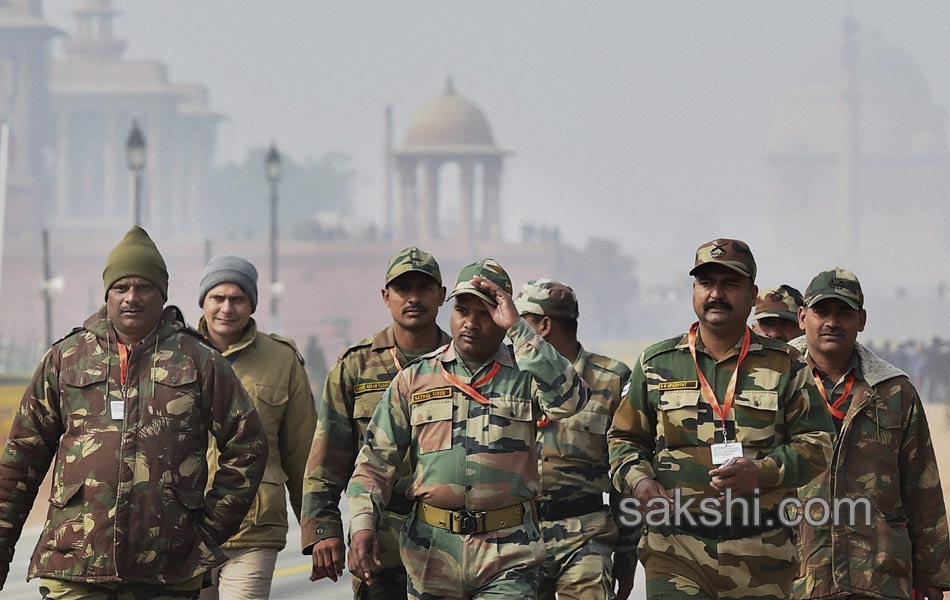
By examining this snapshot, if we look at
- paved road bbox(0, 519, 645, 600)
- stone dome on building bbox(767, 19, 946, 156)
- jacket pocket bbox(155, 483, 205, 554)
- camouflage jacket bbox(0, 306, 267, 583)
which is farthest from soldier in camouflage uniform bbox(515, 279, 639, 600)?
stone dome on building bbox(767, 19, 946, 156)

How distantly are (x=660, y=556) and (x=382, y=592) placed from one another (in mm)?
1119

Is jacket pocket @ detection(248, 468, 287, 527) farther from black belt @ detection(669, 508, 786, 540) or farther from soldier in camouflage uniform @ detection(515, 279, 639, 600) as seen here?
black belt @ detection(669, 508, 786, 540)

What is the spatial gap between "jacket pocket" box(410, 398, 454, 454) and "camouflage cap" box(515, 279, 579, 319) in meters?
1.65

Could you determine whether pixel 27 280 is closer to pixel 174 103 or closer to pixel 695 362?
pixel 174 103

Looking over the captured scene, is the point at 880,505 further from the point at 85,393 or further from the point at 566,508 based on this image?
the point at 85,393

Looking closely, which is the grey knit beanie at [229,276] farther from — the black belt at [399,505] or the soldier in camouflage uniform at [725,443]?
the soldier in camouflage uniform at [725,443]

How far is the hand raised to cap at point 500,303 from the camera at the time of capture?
5906mm

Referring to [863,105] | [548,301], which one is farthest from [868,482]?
[863,105]

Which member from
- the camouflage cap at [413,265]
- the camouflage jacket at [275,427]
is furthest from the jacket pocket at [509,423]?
the camouflage jacket at [275,427]

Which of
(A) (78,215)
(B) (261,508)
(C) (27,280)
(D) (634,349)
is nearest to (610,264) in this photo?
(D) (634,349)

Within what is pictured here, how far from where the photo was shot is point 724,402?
20.1 feet

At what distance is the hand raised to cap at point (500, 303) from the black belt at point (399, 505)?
1086mm

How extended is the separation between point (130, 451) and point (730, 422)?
77.1 inches

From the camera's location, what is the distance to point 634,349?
84.5 meters
